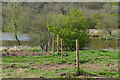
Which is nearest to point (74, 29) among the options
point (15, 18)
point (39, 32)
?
point (39, 32)

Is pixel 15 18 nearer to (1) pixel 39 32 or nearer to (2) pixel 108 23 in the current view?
(1) pixel 39 32

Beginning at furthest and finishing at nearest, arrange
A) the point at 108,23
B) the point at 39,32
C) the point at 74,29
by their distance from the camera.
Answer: the point at 108,23
the point at 39,32
the point at 74,29

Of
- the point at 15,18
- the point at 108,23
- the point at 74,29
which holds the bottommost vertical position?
the point at 74,29

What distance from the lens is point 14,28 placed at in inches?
867

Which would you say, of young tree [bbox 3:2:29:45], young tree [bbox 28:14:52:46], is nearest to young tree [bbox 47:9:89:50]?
young tree [bbox 28:14:52:46]

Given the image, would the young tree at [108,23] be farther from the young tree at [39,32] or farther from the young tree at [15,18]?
the young tree at [15,18]

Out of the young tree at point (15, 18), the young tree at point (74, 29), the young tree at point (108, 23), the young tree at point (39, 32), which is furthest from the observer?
the young tree at point (108, 23)

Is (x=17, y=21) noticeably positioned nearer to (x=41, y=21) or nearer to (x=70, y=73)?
(x=41, y=21)

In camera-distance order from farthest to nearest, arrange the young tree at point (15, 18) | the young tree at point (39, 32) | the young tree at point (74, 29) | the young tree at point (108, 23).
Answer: the young tree at point (108, 23) → the young tree at point (15, 18) → the young tree at point (39, 32) → the young tree at point (74, 29)

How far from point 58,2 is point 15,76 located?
4821 centimetres

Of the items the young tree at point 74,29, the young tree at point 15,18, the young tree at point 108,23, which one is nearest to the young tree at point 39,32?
the young tree at point 15,18

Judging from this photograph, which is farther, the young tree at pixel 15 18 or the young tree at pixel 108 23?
the young tree at pixel 108 23

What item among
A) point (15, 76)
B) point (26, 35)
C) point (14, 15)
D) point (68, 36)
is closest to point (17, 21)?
point (14, 15)

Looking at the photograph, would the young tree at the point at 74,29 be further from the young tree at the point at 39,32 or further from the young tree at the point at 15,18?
the young tree at the point at 15,18
